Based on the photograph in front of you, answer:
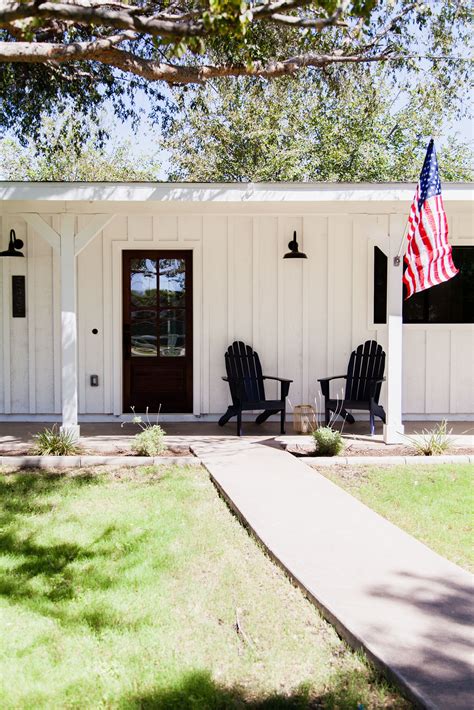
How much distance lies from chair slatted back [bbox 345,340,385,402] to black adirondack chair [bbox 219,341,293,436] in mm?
847

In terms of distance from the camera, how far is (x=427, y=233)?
5980mm

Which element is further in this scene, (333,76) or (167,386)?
(333,76)

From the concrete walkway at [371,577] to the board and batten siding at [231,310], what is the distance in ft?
9.45

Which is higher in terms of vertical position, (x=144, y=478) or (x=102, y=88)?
(x=102, y=88)

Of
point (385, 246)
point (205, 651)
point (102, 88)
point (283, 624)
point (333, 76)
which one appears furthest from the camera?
point (102, 88)

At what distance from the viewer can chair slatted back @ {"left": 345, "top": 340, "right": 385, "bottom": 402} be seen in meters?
7.80

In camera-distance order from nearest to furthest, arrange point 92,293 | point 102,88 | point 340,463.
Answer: point 340,463
point 92,293
point 102,88

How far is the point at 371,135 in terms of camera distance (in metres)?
21.3

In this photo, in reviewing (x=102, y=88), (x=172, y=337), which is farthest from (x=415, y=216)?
(x=102, y=88)

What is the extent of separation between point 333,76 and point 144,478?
7.72 meters

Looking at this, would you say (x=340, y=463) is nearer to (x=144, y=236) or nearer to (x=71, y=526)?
(x=71, y=526)

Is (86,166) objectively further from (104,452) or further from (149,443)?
(149,443)

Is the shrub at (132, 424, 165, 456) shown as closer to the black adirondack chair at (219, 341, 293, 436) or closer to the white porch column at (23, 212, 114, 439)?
the white porch column at (23, 212, 114, 439)

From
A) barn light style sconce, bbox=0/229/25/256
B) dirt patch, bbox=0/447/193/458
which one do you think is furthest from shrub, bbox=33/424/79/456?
barn light style sconce, bbox=0/229/25/256
